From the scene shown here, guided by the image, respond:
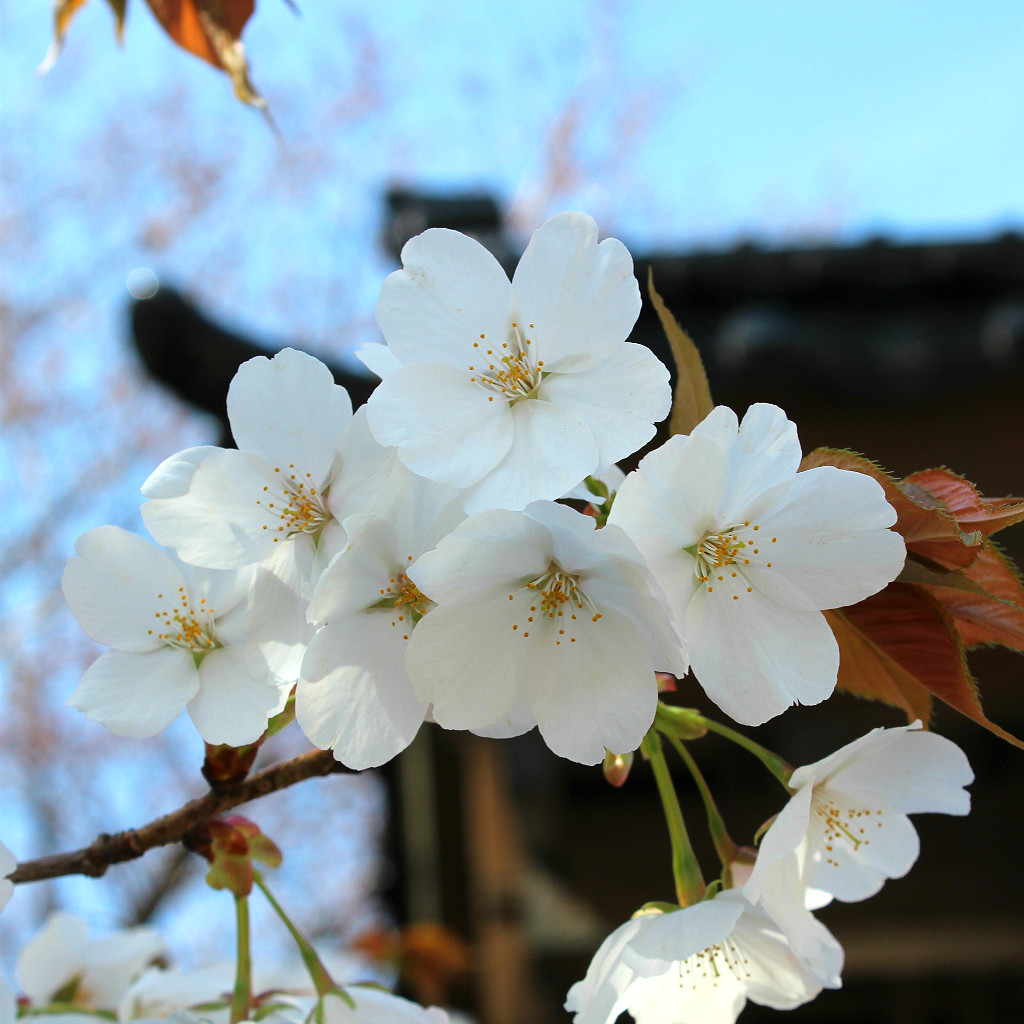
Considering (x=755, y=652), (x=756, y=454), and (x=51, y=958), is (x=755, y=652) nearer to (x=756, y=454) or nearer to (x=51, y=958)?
(x=756, y=454)

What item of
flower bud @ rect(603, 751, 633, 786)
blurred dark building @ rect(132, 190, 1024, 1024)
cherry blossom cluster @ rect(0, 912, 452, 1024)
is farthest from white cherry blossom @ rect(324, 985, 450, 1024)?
blurred dark building @ rect(132, 190, 1024, 1024)

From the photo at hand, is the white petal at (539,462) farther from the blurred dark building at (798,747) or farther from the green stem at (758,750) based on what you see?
the blurred dark building at (798,747)

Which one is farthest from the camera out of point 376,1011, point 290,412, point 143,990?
point 143,990

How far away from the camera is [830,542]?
0.54 meters

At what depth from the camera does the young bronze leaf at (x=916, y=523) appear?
1.82 feet

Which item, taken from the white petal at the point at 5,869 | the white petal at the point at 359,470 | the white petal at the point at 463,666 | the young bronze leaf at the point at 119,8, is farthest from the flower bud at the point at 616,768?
the young bronze leaf at the point at 119,8

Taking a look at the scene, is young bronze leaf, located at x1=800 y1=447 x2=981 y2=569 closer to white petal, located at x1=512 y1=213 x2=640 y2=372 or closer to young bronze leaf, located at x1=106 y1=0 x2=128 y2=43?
white petal, located at x1=512 y1=213 x2=640 y2=372

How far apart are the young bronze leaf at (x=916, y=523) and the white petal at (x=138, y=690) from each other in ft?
1.29

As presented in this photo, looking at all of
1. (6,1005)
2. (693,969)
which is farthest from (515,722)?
(6,1005)

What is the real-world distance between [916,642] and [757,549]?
122 millimetres

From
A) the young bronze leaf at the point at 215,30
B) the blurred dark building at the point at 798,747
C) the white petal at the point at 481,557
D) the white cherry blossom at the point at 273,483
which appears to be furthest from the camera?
the blurred dark building at the point at 798,747

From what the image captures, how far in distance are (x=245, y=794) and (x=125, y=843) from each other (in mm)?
95

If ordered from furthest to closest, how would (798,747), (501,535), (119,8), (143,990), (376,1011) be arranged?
(798,747) → (119,8) → (143,990) → (376,1011) → (501,535)

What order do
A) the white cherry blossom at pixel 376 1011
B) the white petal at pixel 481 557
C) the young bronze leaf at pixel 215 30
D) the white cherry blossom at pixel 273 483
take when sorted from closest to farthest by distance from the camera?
the white petal at pixel 481 557 → the white cherry blossom at pixel 273 483 → the white cherry blossom at pixel 376 1011 → the young bronze leaf at pixel 215 30
